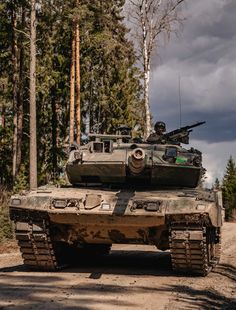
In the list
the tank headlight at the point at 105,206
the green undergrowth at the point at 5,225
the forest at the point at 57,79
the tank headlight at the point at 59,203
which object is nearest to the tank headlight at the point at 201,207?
the tank headlight at the point at 105,206

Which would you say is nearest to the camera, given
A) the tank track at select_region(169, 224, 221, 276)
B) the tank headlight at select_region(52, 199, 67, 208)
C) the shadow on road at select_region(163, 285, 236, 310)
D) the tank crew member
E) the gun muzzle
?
the shadow on road at select_region(163, 285, 236, 310)

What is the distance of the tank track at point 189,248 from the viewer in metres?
9.71

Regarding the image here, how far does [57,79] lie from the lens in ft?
113

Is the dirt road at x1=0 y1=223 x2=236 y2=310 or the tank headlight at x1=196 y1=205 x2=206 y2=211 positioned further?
the tank headlight at x1=196 y1=205 x2=206 y2=211

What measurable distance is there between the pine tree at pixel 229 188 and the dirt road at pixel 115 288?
54.1 metres

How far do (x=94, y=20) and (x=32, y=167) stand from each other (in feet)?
33.7

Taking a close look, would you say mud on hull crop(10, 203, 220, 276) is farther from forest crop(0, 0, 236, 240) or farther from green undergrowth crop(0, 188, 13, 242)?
forest crop(0, 0, 236, 240)

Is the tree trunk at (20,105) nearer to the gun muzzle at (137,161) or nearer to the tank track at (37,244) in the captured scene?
the tank track at (37,244)

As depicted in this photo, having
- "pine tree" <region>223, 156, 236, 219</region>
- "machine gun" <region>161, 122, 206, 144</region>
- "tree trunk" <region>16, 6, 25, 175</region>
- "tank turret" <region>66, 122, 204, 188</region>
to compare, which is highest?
"tree trunk" <region>16, 6, 25, 175</region>

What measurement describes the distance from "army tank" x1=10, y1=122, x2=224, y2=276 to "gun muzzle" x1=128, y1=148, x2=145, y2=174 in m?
0.02

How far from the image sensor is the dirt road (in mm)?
7309

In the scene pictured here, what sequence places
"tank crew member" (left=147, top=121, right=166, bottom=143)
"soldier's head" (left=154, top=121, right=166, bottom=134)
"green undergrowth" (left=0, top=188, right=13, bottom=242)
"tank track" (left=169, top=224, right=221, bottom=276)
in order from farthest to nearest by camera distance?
1. "green undergrowth" (left=0, top=188, right=13, bottom=242)
2. "soldier's head" (left=154, top=121, right=166, bottom=134)
3. "tank crew member" (left=147, top=121, right=166, bottom=143)
4. "tank track" (left=169, top=224, right=221, bottom=276)

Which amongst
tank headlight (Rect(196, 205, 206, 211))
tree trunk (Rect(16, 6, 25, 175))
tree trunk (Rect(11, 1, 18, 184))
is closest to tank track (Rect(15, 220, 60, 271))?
tank headlight (Rect(196, 205, 206, 211))

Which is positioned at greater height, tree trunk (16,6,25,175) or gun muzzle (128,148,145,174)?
tree trunk (16,6,25,175)
